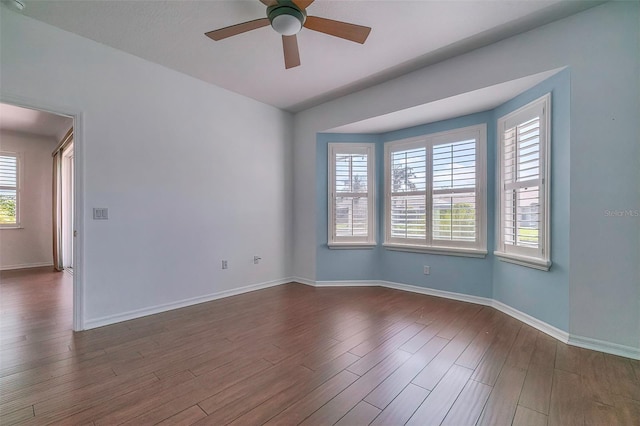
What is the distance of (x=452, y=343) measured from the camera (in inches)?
97.4

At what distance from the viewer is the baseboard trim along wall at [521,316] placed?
228cm

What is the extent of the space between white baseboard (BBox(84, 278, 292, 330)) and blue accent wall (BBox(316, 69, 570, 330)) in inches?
44.4

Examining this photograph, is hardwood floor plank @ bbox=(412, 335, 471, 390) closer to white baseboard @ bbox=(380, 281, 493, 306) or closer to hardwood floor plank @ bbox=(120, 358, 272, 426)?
hardwood floor plank @ bbox=(120, 358, 272, 426)

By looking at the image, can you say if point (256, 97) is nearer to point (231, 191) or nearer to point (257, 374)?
point (231, 191)

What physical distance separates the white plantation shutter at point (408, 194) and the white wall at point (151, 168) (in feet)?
6.72

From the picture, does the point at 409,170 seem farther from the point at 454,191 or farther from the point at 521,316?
the point at 521,316

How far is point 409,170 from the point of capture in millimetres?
4227

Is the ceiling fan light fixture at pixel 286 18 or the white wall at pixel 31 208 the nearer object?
the ceiling fan light fixture at pixel 286 18

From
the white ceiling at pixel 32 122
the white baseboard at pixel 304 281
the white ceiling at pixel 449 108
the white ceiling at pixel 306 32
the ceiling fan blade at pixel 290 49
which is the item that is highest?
the white ceiling at pixel 306 32

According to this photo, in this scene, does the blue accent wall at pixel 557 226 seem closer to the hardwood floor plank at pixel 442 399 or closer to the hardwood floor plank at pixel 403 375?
the hardwood floor plank at pixel 403 375

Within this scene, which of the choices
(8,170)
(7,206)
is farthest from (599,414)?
(8,170)

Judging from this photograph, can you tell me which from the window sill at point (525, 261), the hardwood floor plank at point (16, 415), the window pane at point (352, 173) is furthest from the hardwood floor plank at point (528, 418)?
Answer: the window pane at point (352, 173)

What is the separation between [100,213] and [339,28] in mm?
2939

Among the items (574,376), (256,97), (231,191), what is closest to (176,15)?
(256,97)
